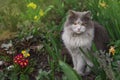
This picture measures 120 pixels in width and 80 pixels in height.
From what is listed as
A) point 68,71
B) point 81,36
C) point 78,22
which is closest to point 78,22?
point 78,22

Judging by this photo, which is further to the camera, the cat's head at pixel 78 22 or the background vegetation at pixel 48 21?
the background vegetation at pixel 48 21

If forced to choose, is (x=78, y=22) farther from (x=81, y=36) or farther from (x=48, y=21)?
(x=48, y=21)

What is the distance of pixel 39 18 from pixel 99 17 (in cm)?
93

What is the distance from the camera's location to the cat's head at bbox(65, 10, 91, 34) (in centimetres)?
429

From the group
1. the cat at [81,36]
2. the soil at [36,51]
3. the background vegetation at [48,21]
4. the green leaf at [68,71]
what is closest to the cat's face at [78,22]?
the cat at [81,36]

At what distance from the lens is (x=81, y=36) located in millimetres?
4438

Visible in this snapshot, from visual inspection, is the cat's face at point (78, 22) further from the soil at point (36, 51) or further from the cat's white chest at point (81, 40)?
the soil at point (36, 51)

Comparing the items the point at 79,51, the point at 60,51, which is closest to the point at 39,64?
the point at 60,51

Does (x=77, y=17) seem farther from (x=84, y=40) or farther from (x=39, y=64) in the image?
(x=39, y=64)

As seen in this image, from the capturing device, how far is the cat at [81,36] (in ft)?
14.2

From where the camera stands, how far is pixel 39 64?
16.1ft

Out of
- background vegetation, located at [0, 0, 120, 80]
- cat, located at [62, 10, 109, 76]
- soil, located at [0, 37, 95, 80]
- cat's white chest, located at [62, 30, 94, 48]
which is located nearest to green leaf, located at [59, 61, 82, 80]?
cat, located at [62, 10, 109, 76]

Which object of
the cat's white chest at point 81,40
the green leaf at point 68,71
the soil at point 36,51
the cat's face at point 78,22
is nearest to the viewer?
the green leaf at point 68,71

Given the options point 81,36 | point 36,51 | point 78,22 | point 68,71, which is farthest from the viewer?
point 36,51
